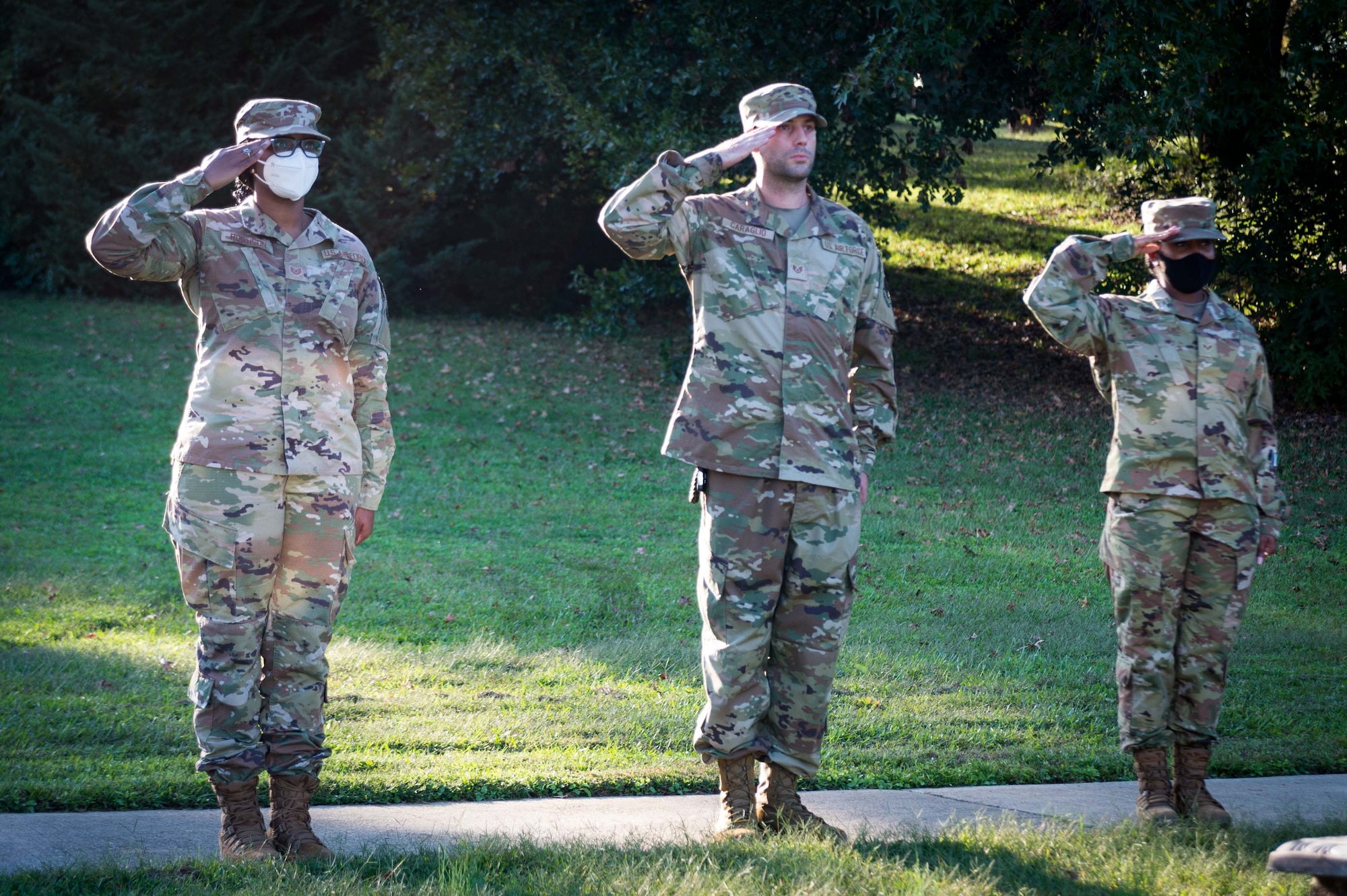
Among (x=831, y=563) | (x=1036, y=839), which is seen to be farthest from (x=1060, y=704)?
(x=831, y=563)

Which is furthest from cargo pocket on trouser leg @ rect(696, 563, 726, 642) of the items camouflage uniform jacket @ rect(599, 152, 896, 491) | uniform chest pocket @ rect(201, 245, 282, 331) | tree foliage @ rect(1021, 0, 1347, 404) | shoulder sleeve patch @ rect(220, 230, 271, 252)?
tree foliage @ rect(1021, 0, 1347, 404)

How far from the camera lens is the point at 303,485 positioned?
14.4ft

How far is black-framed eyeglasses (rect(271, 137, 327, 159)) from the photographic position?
4.41 m

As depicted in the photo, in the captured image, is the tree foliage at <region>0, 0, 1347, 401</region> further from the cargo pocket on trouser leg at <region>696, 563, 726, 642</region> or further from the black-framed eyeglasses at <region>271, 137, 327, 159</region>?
the cargo pocket on trouser leg at <region>696, 563, 726, 642</region>

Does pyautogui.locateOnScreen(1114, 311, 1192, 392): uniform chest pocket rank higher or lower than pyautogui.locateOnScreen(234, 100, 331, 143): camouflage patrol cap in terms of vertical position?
lower

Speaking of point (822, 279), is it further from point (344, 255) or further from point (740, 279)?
point (344, 255)

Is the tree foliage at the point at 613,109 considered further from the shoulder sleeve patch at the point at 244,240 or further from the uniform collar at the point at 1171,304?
the shoulder sleeve patch at the point at 244,240

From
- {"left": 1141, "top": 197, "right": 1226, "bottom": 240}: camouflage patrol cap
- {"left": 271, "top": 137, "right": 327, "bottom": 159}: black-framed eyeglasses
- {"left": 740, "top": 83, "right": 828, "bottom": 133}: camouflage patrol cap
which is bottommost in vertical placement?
{"left": 1141, "top": 197, "right": 1226, "bottom": 240}: camouflage patrol cap

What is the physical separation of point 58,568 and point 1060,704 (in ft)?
23.0

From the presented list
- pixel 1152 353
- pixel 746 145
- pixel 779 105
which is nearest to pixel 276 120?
pixel 746 145

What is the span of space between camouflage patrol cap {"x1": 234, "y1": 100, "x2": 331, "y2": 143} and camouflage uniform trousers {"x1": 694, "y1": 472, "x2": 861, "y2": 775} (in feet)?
6.33

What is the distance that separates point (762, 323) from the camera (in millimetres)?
4551

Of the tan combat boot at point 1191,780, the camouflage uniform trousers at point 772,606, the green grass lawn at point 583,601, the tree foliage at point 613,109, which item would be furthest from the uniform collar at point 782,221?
the tree foliage at point 613,109

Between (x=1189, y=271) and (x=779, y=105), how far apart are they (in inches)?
74.8
